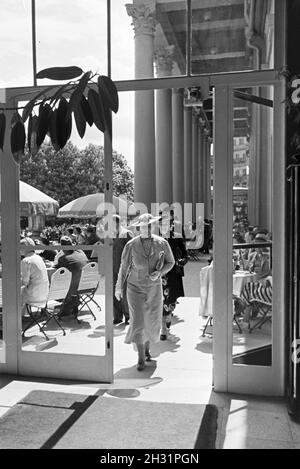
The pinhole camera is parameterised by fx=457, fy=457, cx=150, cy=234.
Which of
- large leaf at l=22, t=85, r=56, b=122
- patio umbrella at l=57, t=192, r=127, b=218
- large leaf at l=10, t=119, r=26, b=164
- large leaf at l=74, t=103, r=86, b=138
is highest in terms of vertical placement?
large leaf at l=22, t=85, r=56, b=122

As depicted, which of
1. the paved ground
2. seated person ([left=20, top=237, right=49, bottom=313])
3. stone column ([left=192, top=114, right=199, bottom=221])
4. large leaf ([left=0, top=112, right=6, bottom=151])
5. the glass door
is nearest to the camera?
large leaf ([left=0, top=112, right=6, bottom=151])

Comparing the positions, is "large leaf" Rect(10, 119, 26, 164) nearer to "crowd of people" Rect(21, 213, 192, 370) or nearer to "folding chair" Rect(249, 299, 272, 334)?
"folding chair" Rect(249, 299, 272, 334)

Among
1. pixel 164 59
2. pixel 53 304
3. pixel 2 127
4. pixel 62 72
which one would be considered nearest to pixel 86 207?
pixel 53 304

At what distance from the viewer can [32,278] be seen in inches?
187

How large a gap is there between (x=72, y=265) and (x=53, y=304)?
48 centimetres

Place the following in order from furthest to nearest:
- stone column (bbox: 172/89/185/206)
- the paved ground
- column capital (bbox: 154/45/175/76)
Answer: stone column (bbox: 172/89/185/206)
column capital (bbox: 154/45/175/76)
the paved ground

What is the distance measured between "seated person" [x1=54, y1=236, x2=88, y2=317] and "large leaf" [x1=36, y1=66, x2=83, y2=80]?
361 centimetres

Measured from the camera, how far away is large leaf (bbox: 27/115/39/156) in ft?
3.25

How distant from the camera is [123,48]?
430 cm

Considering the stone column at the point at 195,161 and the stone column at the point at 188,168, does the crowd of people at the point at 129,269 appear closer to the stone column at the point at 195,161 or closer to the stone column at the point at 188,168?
the stone column at the point at 188,168

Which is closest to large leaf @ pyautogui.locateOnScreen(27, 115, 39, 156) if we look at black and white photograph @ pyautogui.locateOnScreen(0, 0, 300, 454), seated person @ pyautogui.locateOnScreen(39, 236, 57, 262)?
black and white photograph @ pyautogui.locateOnScreen(0, 0, 300, 454)

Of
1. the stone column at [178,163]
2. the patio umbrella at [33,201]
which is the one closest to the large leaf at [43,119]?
the patio umbrella at [33,201]

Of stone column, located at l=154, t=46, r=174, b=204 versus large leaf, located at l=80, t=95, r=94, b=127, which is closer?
large leaf, located at l=80, t=95, r=94, b=127

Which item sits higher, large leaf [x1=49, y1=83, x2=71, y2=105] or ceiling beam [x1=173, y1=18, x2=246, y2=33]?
ceiling beam [x1=173, y1=18, x2=246, y2=33]
